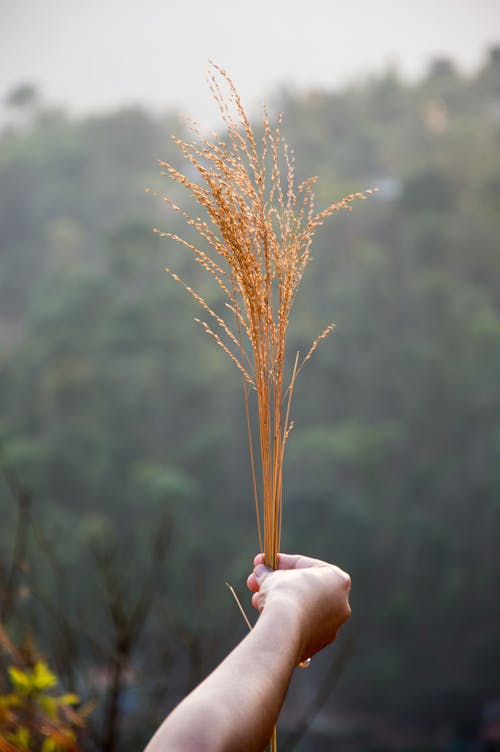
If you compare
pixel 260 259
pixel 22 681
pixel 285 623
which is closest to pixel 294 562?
pixel 285 623

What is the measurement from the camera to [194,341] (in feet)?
46.2

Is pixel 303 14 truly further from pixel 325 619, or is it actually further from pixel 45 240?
pixel 325 619

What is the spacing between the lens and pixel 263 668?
0.44m

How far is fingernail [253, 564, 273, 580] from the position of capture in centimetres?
62

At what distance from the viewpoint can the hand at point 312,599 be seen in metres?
0.51

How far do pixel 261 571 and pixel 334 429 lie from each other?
12.1 meters

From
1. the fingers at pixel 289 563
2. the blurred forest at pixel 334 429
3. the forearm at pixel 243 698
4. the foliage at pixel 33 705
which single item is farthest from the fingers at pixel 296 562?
the blurred forest at pixel 334 429

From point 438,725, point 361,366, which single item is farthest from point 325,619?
point 361,366

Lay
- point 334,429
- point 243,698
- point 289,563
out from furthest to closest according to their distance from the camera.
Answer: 1. point 334,429
2. point 289,563
3. point 243,698

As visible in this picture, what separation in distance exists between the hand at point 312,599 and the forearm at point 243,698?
14mm

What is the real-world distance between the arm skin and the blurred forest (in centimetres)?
815

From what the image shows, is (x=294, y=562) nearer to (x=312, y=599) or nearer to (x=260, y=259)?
(x=312, y=599)

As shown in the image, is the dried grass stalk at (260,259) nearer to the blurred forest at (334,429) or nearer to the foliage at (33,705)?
the foliage at (33,705)

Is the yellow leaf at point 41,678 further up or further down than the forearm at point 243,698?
further down
